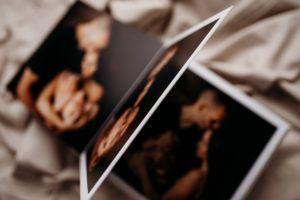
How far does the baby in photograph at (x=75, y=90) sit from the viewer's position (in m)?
0.70

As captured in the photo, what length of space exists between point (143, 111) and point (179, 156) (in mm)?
162

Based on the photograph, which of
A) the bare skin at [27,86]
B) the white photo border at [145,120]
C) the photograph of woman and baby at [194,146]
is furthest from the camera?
the bare skin at [27,86]

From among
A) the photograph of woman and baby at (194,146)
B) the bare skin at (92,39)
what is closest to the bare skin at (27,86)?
the bare skin at (92,39)

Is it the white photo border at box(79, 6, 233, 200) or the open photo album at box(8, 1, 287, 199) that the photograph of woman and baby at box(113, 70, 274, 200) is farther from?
the white photo border at box(79, 6, 233, 200)

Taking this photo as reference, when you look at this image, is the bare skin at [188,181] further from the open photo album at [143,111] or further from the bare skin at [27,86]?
the bare skin at [27,86]

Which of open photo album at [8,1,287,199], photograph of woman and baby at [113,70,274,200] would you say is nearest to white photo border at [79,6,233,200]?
open photo album at [8,1,287,199]

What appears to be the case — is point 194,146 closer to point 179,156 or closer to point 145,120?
point 179,156

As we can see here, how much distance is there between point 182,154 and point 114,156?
0.58 ft

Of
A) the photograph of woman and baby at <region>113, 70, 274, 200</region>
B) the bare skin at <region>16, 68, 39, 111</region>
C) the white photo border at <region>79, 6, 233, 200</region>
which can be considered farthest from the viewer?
the bare skin at <region>16, 68, 39, 111</region>

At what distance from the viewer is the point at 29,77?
2.44 feet

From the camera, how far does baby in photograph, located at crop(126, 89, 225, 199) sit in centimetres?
63

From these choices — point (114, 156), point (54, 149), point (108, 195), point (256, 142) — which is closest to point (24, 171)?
point (54, 149)

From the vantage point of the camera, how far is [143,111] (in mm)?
529

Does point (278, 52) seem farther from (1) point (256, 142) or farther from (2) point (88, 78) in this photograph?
(2) point (88, 78)
